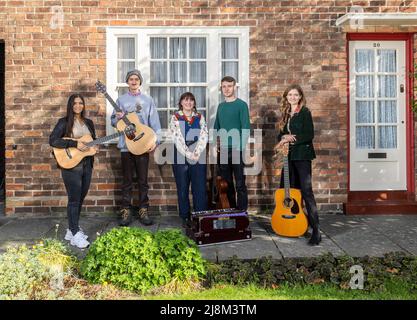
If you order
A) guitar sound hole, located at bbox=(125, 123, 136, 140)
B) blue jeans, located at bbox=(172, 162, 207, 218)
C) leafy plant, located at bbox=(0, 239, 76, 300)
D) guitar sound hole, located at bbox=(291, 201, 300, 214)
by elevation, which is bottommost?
leafy plant, located at bbox=(0, 239, 76, 300)

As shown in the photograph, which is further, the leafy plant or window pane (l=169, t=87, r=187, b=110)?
window pane (l=169, t=87, r=187, b=110)

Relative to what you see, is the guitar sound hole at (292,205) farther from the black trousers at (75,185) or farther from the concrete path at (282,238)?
the black trousers at (75,185)

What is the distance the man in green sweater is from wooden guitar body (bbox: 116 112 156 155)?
1.00 m

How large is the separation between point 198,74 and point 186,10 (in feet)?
3.28

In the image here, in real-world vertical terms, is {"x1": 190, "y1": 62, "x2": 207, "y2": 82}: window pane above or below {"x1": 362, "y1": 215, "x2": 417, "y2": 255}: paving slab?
above

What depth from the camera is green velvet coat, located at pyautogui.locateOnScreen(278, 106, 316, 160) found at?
6051 mm

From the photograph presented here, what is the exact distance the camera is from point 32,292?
4.32 m

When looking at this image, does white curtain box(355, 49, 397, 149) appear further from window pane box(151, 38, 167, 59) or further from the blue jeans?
window pane box(151, 38, 167, 59)

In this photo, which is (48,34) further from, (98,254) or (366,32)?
(366,32)

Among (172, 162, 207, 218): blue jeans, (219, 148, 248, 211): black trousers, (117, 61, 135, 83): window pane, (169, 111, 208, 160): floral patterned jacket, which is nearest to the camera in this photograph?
(169, 111, 208, 160): floral patterned jacket

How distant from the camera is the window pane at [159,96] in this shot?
7.78m

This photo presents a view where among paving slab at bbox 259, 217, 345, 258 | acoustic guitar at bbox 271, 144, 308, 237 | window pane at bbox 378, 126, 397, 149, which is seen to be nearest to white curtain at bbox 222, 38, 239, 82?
acoustic guitar at bbox 271, 144, 308, 237

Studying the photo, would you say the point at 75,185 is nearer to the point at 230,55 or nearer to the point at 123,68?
the point at 123,68

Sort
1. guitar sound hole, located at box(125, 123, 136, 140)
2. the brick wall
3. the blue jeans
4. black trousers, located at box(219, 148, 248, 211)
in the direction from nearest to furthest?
1. guitar sound hole, located at box(125, 123, 136, 140)
2. the blue jeans
3. black trousers, located at box(219, 148, 248, 211)
4. the brick wall
